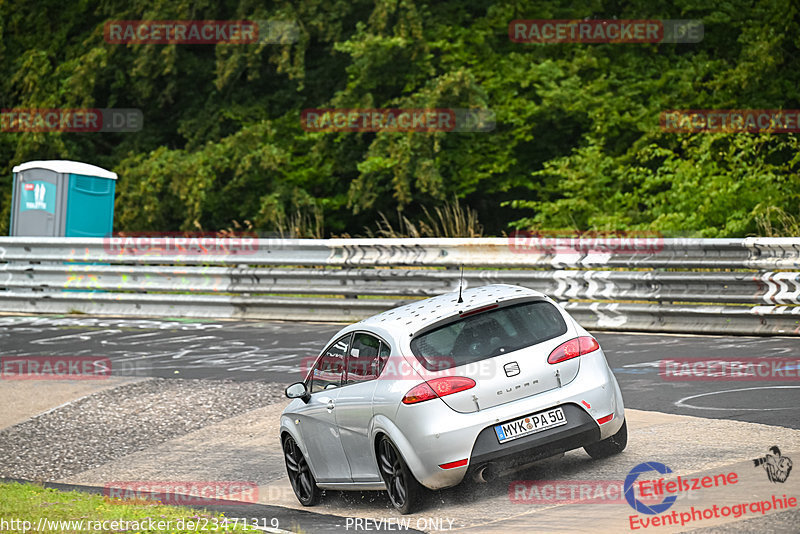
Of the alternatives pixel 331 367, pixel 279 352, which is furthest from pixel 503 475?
pixel 279 352

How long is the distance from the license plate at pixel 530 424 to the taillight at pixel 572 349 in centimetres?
35

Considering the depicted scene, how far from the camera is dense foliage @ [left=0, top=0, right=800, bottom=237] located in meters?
25.0

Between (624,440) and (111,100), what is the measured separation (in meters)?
26.9

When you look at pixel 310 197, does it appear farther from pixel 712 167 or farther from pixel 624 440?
pixel 624 440

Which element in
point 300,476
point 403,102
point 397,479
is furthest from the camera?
point 403,102

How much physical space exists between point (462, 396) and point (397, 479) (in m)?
0.72

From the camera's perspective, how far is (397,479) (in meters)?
7.44

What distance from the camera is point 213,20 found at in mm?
30766

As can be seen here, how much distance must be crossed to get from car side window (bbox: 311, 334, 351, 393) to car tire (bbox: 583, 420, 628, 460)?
6.03 feet

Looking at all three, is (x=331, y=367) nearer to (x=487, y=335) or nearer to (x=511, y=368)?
(x=487, y=335)

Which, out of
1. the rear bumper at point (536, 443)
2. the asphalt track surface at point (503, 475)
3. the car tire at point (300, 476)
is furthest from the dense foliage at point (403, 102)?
the rear bumper at point (536, 443)

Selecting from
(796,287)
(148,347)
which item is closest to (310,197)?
(148,347)

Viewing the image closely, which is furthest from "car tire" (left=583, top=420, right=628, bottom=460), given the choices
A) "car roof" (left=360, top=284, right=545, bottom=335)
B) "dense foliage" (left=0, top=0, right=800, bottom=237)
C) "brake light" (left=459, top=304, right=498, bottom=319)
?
"dense foliage" (left=0, top=0, right=800, bottom=237)

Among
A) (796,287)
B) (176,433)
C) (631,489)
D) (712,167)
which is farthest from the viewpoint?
(712,167)
